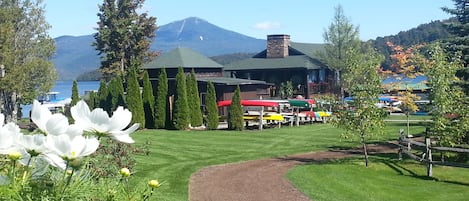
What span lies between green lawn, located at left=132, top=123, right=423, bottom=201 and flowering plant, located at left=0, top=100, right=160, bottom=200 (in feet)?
33.9

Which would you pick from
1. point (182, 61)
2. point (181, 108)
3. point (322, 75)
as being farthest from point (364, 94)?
point (322, 75)

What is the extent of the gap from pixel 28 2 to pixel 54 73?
5.44 m

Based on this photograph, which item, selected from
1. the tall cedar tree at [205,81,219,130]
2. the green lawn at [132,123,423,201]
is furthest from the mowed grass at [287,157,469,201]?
the tall cedar tree at [205,81,219,130]

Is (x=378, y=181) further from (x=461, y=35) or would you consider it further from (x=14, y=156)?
(x=14, y=156)

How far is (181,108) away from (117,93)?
6.70 m

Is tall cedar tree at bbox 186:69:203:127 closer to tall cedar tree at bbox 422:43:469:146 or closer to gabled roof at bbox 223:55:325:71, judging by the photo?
Result: tall cedar tree at bbox 422:43:469:146

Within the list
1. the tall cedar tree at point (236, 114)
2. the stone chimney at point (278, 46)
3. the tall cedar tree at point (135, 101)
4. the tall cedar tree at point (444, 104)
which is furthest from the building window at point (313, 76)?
the tall cedar tree at point (444, 104)

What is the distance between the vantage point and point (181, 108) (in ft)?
97.2

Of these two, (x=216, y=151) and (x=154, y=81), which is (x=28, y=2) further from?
(x=216, y=151)

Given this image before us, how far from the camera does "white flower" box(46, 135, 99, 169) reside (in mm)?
1719

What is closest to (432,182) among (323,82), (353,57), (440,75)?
(440,75)

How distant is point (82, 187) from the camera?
6.22 feet

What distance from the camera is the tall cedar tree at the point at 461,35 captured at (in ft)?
74.8

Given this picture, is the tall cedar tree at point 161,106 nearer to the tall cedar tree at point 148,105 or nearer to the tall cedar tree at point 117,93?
the tall cedar tree at point 148,105
